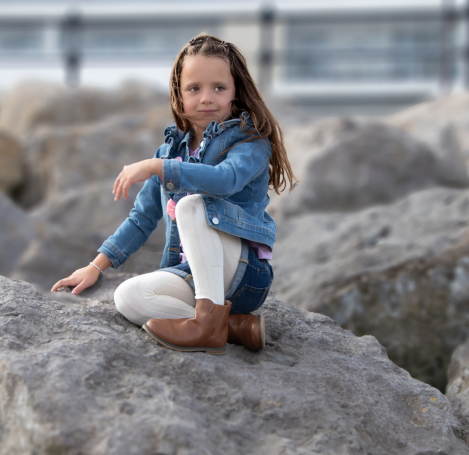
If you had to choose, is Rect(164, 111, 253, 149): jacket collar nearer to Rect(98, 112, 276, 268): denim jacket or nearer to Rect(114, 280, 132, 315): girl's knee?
Rect(98, 112, 276, 268): denim jacket

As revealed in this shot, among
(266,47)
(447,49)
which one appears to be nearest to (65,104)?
(266,47)

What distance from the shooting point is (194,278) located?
1840 millimetres

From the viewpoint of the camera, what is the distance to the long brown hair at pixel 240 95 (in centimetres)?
198

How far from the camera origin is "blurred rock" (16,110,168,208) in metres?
6.05

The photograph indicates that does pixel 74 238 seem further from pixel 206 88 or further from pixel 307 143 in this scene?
pixel 206 88

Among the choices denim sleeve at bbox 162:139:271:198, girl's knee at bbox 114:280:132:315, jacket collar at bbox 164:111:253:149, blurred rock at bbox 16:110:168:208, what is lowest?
blurred rock at bbox 16:110:168:208

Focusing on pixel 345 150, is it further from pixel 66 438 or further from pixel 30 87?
pixel 30 87

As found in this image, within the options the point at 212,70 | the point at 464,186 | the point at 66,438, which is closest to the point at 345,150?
the point at 464,186

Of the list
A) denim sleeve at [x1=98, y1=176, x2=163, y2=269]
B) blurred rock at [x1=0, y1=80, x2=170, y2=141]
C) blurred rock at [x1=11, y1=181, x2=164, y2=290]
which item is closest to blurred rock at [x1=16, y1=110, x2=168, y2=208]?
blurred rock at [x1=11, y1=181, x2=164, y2=290]

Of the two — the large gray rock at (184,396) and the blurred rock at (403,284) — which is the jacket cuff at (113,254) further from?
the blurred rock at (403,284)

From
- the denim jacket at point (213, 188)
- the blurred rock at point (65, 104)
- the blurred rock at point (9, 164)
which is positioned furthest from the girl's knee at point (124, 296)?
the blurred rock at point (65, 104)

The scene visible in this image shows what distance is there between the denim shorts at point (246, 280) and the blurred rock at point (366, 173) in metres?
2.74

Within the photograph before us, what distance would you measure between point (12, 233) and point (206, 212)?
294 cm

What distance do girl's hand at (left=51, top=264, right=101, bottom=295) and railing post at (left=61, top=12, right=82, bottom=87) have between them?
6530 millimetres
